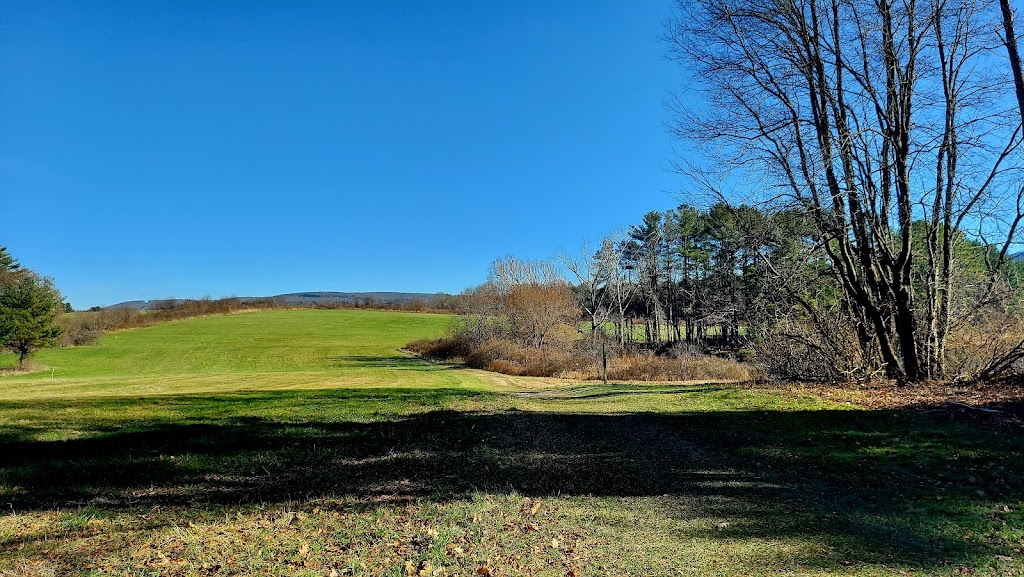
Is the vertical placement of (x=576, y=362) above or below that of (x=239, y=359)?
below

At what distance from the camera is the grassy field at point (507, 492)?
3.76 m

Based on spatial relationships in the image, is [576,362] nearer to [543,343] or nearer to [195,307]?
[543,343]

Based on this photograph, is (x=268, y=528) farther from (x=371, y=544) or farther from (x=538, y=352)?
(x=538, y=352)

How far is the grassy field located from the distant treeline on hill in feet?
133

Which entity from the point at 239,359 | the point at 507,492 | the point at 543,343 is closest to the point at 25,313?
the point at 239,359

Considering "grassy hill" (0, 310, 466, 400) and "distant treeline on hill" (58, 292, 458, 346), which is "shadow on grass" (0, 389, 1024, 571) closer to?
"grassy hill" (0, 310, 466, 400)

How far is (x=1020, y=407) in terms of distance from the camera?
774 cm

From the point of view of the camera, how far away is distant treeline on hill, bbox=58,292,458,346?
166 ft

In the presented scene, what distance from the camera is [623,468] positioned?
630cm

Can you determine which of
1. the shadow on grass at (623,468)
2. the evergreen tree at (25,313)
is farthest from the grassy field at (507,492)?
the evergreen tree at (25,313)

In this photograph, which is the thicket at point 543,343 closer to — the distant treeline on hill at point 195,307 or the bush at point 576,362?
the bush at point 576,362

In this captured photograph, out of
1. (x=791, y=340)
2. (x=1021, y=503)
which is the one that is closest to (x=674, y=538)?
(x=1021, y=503)

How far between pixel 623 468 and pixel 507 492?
164cm

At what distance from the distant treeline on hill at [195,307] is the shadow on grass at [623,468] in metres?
40.5
